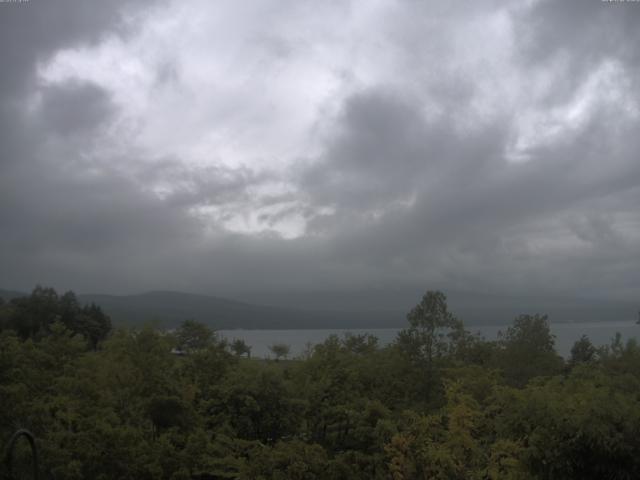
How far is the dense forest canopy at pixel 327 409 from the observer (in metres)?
11.0

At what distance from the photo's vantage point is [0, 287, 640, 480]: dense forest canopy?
11037 mm

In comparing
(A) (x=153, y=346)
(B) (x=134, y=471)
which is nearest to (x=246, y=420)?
(B) (x=134, y=471)

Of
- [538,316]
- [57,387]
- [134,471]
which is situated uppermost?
[538,316]

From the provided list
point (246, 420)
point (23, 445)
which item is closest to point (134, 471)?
point (23, 445)

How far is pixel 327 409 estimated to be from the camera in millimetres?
18750

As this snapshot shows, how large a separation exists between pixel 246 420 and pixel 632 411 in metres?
11.4

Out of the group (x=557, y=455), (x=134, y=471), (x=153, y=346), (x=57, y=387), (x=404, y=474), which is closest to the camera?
(x=557, y=455)

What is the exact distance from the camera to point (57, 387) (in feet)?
63.6

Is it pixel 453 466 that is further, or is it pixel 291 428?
pixel 291 428

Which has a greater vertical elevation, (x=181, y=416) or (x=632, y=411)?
(x=632, y=411)

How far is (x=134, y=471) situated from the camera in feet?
49.5

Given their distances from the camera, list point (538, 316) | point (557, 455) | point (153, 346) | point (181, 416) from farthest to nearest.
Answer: point (538, 316), point (153, 346), point (181, 416), point (557, 455)

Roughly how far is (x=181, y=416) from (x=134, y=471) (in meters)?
3.19

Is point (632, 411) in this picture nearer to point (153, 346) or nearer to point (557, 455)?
point (557, 455)
